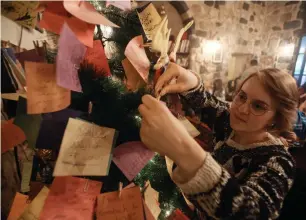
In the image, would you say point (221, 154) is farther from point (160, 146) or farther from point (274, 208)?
point (160, 146)

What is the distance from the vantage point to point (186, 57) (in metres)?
3.80

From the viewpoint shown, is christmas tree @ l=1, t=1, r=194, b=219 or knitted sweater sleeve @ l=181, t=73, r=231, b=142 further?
knitted sweater sleeve @ l=181, t=73, r=231, b=142

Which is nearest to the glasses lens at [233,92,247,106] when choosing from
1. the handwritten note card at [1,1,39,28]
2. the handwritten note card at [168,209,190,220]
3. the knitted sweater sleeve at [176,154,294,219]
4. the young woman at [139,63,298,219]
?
the young woman at [139,63,298,219]

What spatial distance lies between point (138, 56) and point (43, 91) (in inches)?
9.9

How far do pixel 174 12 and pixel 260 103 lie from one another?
10.5 ft

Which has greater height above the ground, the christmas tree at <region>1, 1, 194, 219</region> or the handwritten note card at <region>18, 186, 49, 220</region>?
the christmas tree at <region>1, 1, 194, 219</region>

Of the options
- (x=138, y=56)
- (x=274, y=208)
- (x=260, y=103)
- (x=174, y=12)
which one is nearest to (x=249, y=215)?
(x=274, y=208)

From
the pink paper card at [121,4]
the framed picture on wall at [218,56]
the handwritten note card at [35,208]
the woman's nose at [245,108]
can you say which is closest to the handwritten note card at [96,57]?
the pink paper card at [121,4]

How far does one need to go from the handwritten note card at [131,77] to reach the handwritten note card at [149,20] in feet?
0.36

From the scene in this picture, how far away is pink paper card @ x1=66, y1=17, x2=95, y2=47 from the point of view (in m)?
0.49

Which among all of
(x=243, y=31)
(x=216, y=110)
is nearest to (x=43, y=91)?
(x=216, y=110)

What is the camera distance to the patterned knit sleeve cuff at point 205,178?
0.43 metres

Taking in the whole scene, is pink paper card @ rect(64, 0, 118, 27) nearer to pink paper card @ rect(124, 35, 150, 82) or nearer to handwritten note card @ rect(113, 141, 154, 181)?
pink paper card @ rect(124, 35, 150, 82)

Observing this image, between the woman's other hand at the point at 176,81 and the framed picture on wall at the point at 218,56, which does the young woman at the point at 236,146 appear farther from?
the framed picture on wall at the point at 218,56
